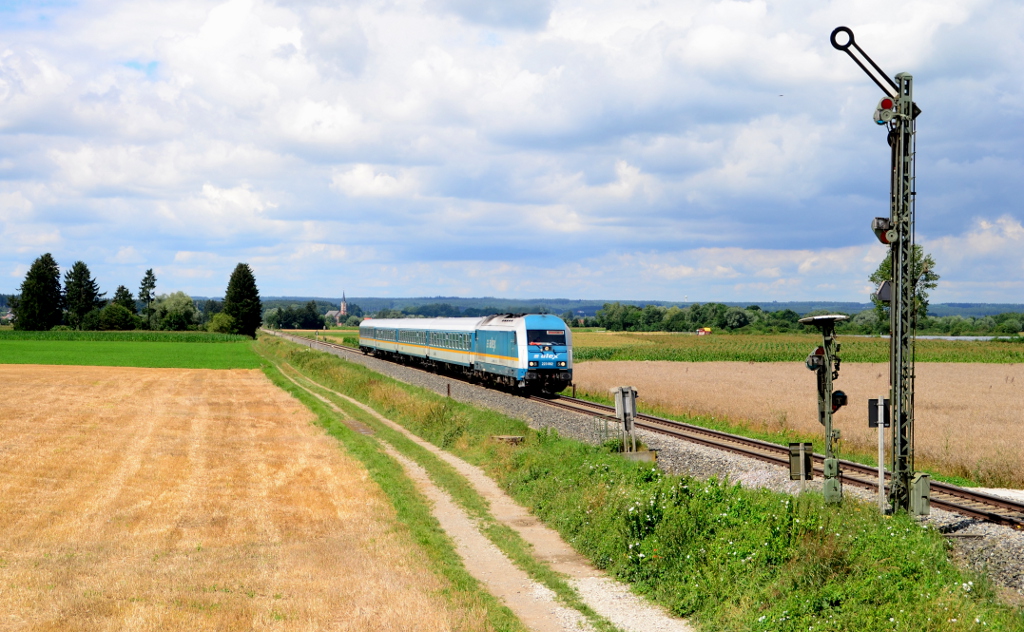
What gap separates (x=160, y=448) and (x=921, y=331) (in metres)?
126

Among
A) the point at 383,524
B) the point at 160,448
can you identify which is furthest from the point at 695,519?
the point at 160,448

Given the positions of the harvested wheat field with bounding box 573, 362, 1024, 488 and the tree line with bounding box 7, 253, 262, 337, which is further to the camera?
the tree line with bounding box 7, 253, 262, 337

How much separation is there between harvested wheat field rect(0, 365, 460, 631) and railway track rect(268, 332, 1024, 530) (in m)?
9.07

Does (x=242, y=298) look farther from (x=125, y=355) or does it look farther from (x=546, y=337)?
(x=546, y=337)

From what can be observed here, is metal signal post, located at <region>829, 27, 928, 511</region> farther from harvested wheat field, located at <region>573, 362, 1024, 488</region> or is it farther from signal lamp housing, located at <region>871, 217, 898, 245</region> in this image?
harvested wheat field, located at <region>573, 362, 1024, 488</region>

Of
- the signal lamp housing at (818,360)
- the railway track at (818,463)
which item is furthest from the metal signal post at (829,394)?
the railway track at (818,463)

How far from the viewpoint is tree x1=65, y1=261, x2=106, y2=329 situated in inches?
6073

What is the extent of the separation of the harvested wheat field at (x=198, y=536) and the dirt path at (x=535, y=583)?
0.98m

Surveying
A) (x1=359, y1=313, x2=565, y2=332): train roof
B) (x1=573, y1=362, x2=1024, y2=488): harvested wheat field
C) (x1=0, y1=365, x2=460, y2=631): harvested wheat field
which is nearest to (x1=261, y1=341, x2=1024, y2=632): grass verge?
(x1=0, y1=365, x2=460, y2=631): harvested wheat field

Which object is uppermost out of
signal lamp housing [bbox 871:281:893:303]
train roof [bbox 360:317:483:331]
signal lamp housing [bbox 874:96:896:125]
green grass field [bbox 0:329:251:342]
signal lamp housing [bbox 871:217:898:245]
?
signal lamp housing [bbox 874:96:896:125]

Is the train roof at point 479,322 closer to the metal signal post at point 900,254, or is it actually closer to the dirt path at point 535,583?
the dirt path at point 535,583

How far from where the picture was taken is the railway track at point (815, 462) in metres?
14.6

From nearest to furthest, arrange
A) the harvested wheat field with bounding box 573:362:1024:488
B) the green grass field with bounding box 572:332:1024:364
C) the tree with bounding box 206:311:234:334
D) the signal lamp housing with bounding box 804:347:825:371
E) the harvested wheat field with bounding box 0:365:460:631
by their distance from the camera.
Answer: the harvested wheat field with bounding box 0:365:460:631 → the signal lamp housing with bounding box 804:347:825:371 → the harvested wheat field with bounding box 573:362:1024:488 → the green grass field with bounding box 572:332:1024:364 → the tree with bounding box 206:311:234:334

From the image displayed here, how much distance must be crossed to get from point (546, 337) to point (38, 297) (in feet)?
440
